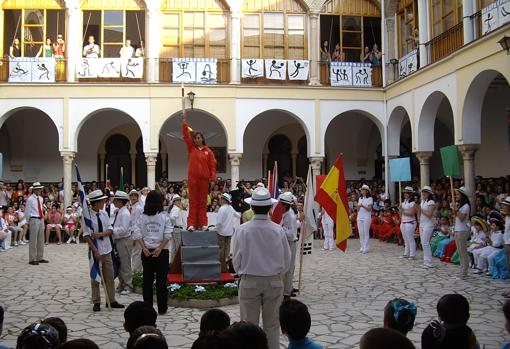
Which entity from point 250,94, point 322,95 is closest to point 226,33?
point 250,94

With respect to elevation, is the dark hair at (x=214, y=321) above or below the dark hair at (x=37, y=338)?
below

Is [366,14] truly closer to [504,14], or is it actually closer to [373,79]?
[373,79]

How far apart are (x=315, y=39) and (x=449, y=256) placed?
35.1ft

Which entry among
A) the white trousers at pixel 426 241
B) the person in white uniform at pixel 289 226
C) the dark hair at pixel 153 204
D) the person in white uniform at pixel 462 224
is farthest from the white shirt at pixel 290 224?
the white trousers at pixel 426 241

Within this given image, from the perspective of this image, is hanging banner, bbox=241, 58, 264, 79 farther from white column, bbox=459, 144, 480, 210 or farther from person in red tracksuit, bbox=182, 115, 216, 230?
person in red tracksuit, bbox=182, 115, 216, 230

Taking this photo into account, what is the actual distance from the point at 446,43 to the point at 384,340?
51.1ft

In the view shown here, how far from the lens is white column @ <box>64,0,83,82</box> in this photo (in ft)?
63.8

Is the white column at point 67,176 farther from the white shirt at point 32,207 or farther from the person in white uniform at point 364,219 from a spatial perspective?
the person in white uniform at point 364,219

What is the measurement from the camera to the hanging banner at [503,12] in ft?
41.7

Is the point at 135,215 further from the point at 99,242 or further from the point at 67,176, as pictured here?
the point at 67,176

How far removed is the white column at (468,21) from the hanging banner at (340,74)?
603cm

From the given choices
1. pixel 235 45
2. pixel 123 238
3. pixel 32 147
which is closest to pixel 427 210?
pixel 123 238

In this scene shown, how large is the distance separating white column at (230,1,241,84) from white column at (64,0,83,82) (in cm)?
558

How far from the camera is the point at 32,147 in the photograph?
22375 mm
